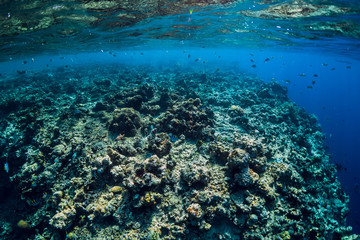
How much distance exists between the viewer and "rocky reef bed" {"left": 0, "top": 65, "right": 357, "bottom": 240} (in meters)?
5.66

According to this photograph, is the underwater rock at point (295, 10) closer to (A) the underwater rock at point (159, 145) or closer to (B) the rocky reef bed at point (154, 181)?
(B) the rocky reef bed at point (154, 181)

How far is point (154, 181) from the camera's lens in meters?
5.81

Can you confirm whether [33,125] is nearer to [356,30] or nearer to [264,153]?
[264,153]

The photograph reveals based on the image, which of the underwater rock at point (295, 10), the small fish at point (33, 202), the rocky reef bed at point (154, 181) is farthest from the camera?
the underwater rock at point (295, 10)

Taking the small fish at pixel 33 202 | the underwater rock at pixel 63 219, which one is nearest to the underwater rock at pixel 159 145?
the underwater rock at pixel 63 219

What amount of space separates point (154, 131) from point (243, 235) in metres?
5.83

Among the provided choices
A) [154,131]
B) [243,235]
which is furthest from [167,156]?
[243,235]

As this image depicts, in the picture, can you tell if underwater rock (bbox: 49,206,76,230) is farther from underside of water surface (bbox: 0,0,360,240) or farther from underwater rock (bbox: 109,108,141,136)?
underwater rock (bbox: 109,108,141,136)

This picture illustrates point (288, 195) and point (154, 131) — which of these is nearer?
point (288, 195)

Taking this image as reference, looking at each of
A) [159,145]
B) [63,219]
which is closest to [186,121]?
[159,145]

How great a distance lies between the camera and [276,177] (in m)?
7.27

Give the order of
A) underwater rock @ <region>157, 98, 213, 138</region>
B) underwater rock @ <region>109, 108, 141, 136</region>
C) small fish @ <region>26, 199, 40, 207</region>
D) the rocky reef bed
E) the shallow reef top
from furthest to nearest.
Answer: the shallow reef top → underwater rock @ <region>109, 108, 141, 136</region> → underwater rock @ <region>157, 98, 213, 138</region> → small fish @ <region>26, 199, 40, 207</region> → the rocky reef bed

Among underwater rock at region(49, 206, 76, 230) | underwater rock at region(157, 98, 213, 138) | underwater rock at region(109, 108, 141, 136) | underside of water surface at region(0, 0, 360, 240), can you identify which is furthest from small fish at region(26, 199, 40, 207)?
underwater rock at region(157, 98, 213, 138)

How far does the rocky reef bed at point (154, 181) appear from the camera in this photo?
5.66m
